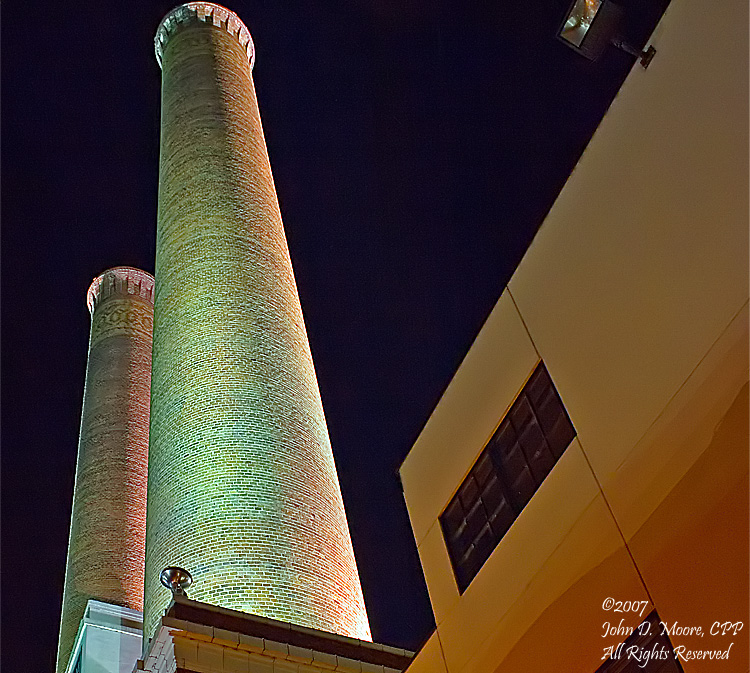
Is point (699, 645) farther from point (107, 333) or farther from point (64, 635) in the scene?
point (107, 333)

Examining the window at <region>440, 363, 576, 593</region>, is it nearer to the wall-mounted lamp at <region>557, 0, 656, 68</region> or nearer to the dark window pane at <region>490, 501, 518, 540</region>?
the dark window pane at <region>490, 501, 518, 540</region>

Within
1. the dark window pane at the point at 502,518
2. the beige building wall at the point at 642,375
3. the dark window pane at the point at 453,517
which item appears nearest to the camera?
the beige building wall at the point at 642,375

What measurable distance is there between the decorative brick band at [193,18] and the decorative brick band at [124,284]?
5.35 m

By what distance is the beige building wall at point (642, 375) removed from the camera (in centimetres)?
568

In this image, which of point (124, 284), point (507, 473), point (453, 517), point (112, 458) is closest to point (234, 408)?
point (453, 517)

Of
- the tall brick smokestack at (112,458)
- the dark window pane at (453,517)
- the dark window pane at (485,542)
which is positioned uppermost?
the dark window pane at (485,542)

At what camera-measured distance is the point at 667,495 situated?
5.93 meters

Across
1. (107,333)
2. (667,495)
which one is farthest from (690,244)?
(107,333)

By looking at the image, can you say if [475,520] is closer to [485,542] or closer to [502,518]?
[485,542]

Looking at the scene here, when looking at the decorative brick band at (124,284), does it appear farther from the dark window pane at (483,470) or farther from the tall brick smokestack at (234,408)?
the dark window pane at (483,470)

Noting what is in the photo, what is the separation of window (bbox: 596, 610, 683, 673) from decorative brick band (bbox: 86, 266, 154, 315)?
18884 mm

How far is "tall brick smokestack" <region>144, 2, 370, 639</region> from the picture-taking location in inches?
448

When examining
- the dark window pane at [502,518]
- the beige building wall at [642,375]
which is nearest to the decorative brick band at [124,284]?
the beige building wall at [642,375]

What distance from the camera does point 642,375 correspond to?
639 cm
